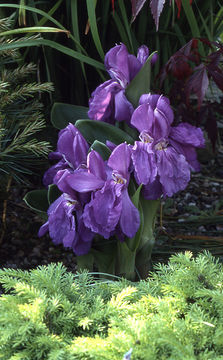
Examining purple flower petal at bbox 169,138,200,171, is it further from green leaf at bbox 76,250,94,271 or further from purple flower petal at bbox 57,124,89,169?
green leaf at bbox 76,250,94,271

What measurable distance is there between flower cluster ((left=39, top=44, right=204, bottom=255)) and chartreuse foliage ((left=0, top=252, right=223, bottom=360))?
0.84 feet

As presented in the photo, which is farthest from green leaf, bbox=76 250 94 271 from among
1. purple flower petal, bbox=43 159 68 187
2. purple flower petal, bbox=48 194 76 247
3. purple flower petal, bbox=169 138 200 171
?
purple flower petal, bbox=169 138 200 171

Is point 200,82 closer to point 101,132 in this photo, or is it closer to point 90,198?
point 101,132

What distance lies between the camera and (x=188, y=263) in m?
0.94

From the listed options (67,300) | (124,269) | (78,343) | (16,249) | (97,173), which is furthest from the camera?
(16,249)

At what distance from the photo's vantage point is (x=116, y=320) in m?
0.78

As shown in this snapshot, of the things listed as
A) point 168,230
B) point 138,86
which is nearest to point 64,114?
point 138,86

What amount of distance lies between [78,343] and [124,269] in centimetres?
55

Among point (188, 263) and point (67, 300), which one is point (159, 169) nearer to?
point (188, 263)

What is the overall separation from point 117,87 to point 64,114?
20 centimetres

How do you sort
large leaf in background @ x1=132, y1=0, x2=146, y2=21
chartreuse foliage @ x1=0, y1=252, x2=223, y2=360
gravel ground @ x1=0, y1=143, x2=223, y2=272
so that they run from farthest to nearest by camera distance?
gravel ground @ x1=0, y1=143, x2=223, y2=272 < large leaf in background @ x1=132, y1=0, x2=146, y2=21 < chartreuse foliage @ x1=0, y1=252, x2=223, y2=360

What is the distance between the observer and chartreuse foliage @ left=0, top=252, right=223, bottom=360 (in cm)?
73

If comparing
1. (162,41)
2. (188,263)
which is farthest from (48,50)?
(188,263)

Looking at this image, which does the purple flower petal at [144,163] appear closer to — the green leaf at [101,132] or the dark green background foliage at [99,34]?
the green leaf at [101,132]
